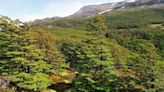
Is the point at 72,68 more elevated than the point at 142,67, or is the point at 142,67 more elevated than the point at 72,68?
the point at 142,67

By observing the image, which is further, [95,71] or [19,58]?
[95,71]

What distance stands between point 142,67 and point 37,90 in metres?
17.4

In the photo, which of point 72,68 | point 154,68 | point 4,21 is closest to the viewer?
point 154,68

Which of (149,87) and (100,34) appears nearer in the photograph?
(149,87)

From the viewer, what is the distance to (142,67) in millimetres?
50219

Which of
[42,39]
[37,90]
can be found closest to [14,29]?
[37,90]

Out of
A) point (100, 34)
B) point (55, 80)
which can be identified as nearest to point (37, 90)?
point (55, 80)

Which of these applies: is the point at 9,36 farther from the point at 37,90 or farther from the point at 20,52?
the point at 37,90

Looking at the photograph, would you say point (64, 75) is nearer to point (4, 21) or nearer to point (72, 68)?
point (72, 68)

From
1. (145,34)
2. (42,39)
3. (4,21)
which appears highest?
(4,21)

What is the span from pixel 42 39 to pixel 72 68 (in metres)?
16.3

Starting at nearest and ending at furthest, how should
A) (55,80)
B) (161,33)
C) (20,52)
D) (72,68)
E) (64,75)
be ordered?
(20,52), (55,80), (64,75), (72,68), (161,33)

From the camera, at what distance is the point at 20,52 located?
5384 cm

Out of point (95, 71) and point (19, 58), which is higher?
point (19, 58)
